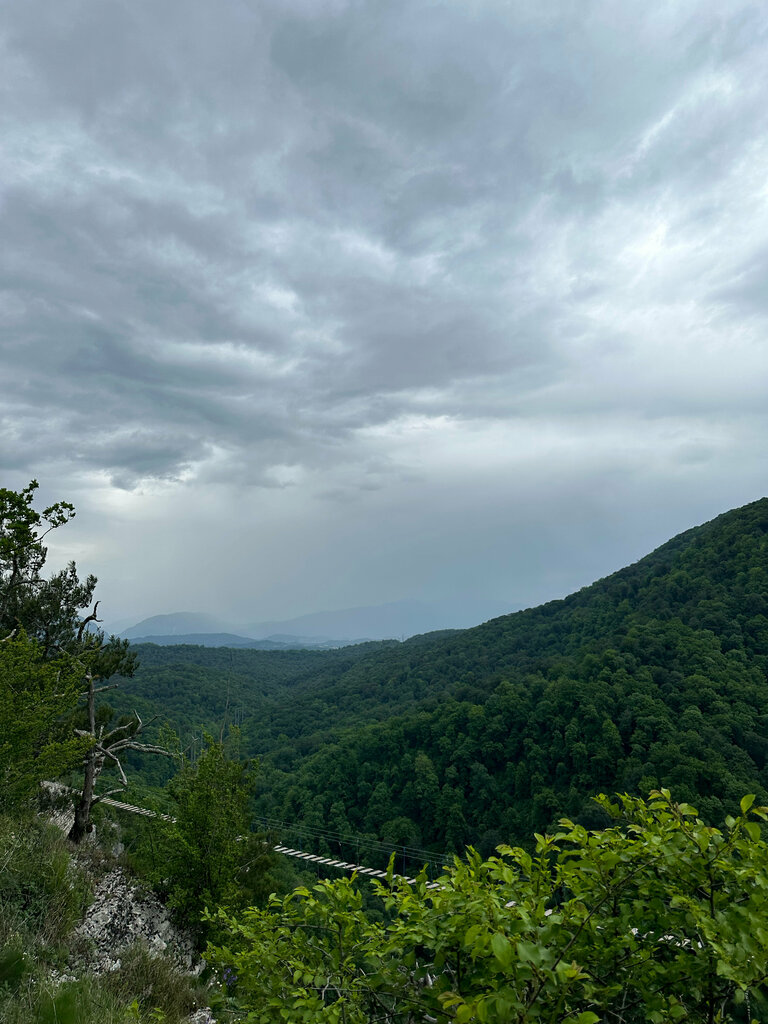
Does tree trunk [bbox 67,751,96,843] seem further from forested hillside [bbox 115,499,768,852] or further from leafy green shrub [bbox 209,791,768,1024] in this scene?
forested hillside [bbox 115,499,768,852]

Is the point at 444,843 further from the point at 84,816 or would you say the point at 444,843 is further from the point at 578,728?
the point at 84,816

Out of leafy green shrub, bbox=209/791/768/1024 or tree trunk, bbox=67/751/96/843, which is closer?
leafy green shrub, bbox=209/791/768/1024

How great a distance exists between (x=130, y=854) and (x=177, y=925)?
96.3 inches

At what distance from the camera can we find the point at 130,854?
13.1 m

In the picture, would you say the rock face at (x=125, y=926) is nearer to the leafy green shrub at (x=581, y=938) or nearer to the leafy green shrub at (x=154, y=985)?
the leafy green shrub at (x=154, y=985)

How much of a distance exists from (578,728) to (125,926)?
39.1 m

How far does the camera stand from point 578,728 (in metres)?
41.7

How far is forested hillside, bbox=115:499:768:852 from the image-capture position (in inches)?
1407

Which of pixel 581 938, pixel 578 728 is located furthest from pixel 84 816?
pixel 578 728

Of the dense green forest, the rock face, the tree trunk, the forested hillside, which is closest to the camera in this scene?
the dense green forest

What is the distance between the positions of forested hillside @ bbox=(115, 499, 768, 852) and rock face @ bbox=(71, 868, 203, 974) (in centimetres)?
1954

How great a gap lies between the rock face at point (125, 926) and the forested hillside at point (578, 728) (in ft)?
64.1

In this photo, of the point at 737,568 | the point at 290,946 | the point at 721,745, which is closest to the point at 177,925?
the point at 290,946

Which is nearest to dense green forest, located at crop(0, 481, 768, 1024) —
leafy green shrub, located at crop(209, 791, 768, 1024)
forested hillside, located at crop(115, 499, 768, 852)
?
leafy green shrub, located at crop(209, 791, 768, 1024)
